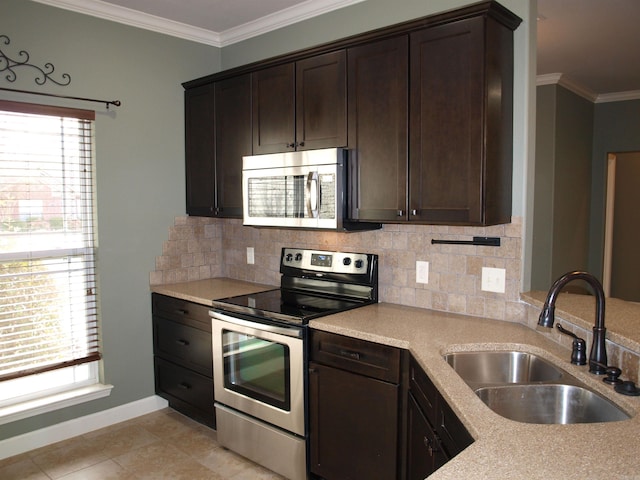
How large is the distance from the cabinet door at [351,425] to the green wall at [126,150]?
156cm

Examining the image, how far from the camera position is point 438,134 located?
2.37 meters

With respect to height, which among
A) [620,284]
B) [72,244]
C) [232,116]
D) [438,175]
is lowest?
[620,284]

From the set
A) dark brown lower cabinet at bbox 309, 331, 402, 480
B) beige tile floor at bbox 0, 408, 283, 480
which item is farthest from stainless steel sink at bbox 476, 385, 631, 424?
beige tile floor at bbox 0, 408, 283, 480

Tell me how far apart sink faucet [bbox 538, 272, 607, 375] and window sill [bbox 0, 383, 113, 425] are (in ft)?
9.18

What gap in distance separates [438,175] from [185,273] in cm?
214

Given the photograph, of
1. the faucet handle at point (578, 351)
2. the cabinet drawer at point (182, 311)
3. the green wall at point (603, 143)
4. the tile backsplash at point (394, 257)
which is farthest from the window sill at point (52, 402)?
the green wall at point (603, 143)

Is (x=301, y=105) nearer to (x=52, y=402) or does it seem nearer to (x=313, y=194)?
(x=313, y=194)

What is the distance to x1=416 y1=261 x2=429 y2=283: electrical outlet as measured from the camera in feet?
9.22

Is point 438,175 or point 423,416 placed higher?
point 438,175

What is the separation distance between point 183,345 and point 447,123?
2.15 metres


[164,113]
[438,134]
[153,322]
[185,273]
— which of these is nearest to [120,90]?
[164,113]

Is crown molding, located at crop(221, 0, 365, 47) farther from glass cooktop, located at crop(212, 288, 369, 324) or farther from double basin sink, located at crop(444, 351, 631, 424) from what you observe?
double basin sink, located at crop(444, 351, 631, 424)

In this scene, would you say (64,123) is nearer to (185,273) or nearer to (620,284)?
(185,273)

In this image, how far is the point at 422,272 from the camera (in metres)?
2.82
